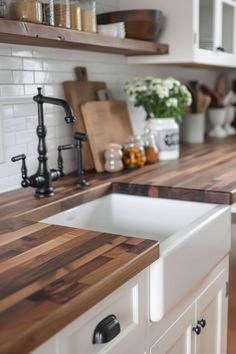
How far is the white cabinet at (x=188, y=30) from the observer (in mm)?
2328

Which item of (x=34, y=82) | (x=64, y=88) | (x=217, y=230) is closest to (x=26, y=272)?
(x=217, y=230)

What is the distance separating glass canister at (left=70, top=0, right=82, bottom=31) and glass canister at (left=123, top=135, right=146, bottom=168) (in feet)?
1.94

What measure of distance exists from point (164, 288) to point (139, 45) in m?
1.26

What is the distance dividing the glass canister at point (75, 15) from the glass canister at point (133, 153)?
59 centimetres

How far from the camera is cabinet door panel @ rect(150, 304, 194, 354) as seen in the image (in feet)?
4.13

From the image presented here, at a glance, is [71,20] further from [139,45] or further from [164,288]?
[164,288]

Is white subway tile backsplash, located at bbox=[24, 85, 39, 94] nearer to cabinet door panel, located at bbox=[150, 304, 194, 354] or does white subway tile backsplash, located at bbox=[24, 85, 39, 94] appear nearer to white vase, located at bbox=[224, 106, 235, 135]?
cabinet door panel, located at bbox=[150, 304, 194, 354]

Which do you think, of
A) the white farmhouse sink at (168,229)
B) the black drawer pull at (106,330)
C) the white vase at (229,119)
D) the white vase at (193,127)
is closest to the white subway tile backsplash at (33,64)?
the white farmhouse sink at (168,229)

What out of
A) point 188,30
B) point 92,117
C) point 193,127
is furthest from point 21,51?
point 193,127

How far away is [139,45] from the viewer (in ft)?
6.91

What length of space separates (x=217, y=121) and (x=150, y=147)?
1.30 metres

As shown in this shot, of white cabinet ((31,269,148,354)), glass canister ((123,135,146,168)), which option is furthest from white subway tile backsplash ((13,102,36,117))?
white cabinet ((31,269,148,354))

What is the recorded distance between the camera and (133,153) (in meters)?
2.14

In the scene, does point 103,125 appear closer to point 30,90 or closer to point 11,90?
point 30,90
